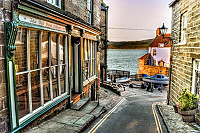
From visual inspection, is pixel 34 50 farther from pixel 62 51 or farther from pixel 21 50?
pixel 62 51

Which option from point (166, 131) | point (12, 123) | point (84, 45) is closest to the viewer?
point (12, 123)

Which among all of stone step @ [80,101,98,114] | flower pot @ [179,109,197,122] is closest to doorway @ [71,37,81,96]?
stone step @ [80,101,98,114]

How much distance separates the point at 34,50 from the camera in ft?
18.9

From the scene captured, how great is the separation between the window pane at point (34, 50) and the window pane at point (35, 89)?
13.4 inches

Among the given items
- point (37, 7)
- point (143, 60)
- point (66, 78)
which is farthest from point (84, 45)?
point (143, 60)

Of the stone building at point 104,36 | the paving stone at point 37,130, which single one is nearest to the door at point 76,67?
the paving stone at point 37,130

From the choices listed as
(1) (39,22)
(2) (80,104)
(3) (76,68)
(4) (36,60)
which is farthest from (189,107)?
(1) (39,22)

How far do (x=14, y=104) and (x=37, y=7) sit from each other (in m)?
2.86

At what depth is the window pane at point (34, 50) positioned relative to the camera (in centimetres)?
560

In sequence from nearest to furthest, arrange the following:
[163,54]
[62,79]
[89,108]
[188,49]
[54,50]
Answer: [54,50]
[62,79]
[188,49]
[89,108]
[163,54]

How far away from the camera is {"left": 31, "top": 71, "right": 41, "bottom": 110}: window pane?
5910 millimetres

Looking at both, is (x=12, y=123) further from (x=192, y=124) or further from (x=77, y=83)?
(x=192, y=124)

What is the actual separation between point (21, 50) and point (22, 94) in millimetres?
1420

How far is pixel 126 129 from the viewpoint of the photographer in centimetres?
705
